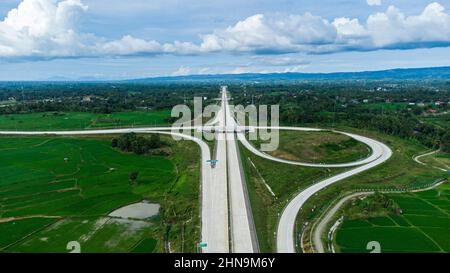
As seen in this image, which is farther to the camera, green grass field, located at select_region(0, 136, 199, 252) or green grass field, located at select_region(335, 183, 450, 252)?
green grass field, located at select_region(0, 136, 199, 252)

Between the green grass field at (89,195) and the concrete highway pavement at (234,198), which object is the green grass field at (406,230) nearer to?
the concrete highway pavement at (234,198)

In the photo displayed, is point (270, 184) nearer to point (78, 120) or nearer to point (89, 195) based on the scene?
point (89, 195)

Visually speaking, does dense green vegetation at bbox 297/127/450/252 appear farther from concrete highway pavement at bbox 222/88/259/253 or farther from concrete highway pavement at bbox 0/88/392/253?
concrete highway pavement at bbox 222/88/259/253

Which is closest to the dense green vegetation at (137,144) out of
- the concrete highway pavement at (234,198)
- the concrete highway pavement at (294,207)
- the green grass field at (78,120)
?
the concrete highway pavement at (234,198)

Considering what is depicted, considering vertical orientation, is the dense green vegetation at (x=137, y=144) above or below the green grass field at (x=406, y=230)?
above

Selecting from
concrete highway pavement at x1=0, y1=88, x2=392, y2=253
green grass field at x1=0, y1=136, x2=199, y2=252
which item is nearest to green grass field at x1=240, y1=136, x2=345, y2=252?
concrete highway pavement at x1=0, y1=88, x2=392, y2=253

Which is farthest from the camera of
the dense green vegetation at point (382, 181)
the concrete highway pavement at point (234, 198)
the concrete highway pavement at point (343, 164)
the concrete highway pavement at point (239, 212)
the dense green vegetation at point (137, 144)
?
the dense green vegetation at point (137, 144)

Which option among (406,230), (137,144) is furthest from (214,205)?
(137,144)
